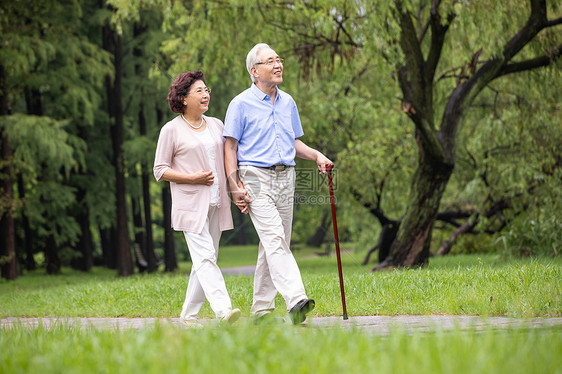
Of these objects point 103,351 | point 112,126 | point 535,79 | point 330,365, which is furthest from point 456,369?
point 112,126

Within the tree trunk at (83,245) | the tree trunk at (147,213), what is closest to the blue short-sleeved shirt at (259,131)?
the tree trunk at (147,213)

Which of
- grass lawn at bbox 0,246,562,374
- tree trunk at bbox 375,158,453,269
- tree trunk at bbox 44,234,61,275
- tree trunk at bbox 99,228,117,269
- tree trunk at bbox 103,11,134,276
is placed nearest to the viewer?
grass lawn at bbox 0,246,562,374

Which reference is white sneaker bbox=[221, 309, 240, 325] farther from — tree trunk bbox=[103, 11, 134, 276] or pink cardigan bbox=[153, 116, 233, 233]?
tree trunk bbox=[103, 11, 134, 276]

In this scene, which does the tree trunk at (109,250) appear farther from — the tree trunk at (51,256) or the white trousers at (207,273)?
the white trousers at (207,273)

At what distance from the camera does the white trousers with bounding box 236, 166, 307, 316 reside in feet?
18.1

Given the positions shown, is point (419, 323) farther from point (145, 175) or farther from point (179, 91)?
point (145, 175)

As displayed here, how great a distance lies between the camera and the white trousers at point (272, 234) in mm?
5504

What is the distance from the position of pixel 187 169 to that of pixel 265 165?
0.66 metres

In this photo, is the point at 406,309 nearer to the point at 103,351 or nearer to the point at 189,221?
the point at 189,221

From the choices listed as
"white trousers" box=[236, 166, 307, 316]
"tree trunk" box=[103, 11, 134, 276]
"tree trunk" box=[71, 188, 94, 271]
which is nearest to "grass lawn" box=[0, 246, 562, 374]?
"white trousers" box=[236, 166, 307, 316]

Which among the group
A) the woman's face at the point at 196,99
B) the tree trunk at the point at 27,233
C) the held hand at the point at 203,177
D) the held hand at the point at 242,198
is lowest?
the tree trunk at the point at 27,233

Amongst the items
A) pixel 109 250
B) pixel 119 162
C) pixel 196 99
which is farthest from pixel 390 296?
pixel 109 250

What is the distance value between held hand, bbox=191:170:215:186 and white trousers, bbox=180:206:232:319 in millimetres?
251

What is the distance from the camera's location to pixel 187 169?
5.74 metres
